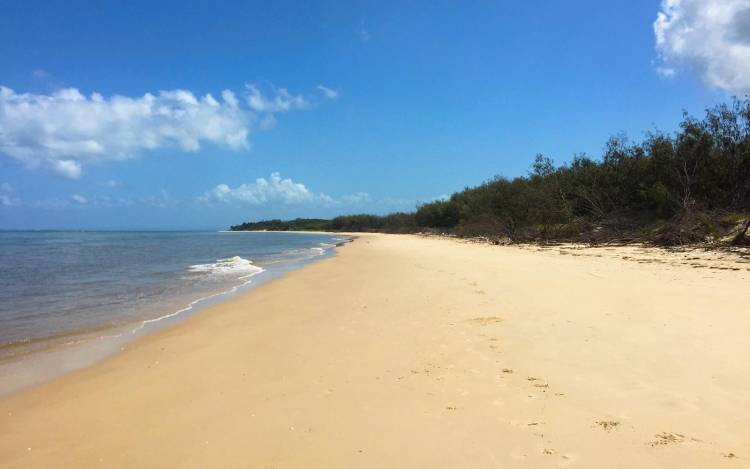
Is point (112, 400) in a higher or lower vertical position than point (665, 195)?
lower

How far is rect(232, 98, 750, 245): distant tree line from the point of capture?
60.3ft

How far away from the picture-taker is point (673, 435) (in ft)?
10.1

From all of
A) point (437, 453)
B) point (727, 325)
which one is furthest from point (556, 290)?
point (437, 453)

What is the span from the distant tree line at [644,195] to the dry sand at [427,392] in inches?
480

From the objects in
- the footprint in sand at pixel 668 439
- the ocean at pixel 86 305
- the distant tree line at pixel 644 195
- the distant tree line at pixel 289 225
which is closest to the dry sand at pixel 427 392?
the footprint in sand at pixel 668 439

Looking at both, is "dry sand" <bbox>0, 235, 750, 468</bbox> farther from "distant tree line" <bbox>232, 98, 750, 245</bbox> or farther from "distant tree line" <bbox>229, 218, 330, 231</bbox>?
"distant tree line" <bbox>229, 218, 330, 231</bbox>

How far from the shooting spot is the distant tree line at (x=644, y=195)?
18375mm

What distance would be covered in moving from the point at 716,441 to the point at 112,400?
532 centimetres

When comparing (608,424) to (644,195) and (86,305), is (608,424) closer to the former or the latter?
(86,305)

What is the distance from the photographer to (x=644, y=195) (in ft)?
79.6

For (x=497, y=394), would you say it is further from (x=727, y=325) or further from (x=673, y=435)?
(x=727, y=325)

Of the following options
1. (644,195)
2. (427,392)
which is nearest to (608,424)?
(427,392)

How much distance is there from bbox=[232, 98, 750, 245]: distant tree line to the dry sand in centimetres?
1218

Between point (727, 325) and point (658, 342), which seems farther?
point (727, 325)
